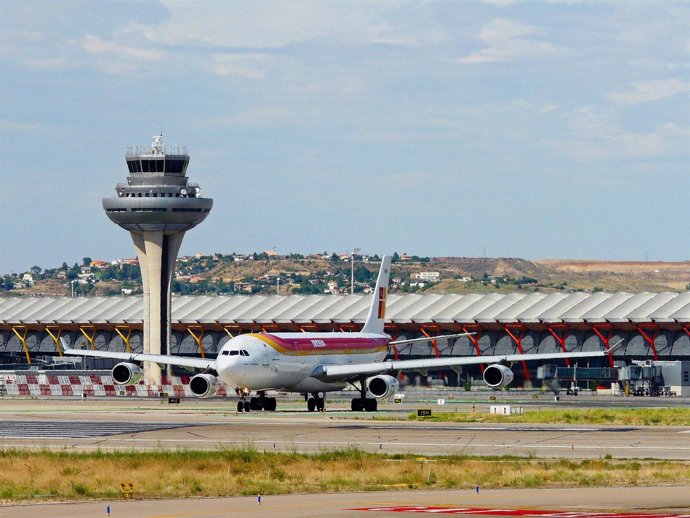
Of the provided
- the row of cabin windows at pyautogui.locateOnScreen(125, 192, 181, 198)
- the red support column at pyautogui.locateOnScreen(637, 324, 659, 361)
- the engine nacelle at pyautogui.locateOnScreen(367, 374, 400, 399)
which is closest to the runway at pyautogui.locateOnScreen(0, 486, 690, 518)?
the engine nacelle at pyautogui.locateOnScreen(367, 374, 400, 399)

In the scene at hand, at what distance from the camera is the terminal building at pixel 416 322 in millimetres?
138875

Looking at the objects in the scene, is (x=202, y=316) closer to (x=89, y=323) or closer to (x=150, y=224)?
(x=89, y=323)

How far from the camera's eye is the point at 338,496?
114ft

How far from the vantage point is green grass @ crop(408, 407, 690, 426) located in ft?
219

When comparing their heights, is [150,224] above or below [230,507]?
above

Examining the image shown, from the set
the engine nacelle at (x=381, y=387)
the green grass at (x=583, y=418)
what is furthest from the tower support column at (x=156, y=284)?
the green grass at (x=583, y=418)

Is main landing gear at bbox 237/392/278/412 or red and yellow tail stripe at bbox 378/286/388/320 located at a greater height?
red and yellow tail stripe at bbox 378/286/388/320

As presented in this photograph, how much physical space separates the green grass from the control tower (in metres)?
78.4

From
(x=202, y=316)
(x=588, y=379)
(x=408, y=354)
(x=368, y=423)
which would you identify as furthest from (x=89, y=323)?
(x=368, y=423)

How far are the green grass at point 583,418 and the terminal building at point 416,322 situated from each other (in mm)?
52193

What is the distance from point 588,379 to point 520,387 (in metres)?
6.54

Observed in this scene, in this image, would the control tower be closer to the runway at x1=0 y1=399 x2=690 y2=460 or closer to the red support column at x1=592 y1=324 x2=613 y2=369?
the red support column at x1=592 y1=324 x2=613 y2=369

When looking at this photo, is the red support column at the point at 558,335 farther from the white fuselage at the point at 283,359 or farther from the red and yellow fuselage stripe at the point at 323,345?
the white fuselage at the point at 283,359

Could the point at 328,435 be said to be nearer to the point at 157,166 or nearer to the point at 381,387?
the point at 381,387
